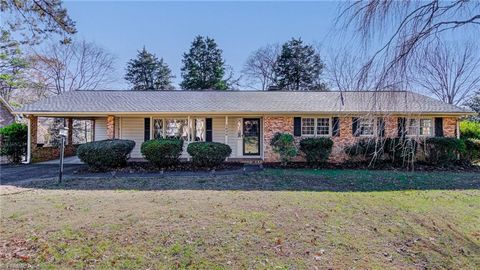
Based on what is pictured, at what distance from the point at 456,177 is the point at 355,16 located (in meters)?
9.17

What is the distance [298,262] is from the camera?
3.88 meters

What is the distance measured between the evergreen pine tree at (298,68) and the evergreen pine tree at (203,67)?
22.6 feet

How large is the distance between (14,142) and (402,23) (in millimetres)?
16314

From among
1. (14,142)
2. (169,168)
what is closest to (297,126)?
(169,168)

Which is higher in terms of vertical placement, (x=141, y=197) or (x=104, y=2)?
(x=104, y=2)

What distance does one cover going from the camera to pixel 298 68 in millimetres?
30078

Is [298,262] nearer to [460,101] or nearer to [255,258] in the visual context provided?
[255,258]

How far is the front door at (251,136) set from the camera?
1428cm

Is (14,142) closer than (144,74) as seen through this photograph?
Yes

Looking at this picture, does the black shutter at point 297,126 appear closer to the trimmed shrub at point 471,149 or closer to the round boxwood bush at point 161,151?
the round boxwood bush at point 161,151

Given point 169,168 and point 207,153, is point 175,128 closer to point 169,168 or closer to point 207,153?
point 169,168

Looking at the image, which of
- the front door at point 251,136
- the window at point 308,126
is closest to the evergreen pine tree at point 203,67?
the front door at point 251,136

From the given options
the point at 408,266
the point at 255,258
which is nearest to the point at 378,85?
the point at 408,266

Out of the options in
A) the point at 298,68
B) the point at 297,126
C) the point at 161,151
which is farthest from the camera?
the point at 298,68
